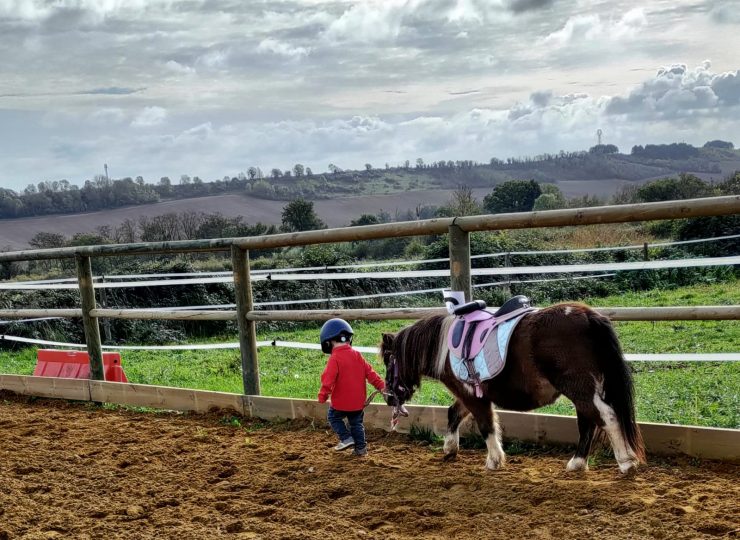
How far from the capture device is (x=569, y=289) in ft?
47.7

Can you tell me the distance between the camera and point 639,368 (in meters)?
7.05

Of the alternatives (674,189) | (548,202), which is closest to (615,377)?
(674,189)

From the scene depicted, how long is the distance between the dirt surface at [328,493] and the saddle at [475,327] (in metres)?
0.61

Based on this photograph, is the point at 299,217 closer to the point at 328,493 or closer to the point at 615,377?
the point at 328,493

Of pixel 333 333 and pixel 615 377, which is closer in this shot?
pixel 615 377

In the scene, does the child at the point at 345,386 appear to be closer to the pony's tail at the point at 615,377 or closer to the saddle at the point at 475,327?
the saddle at the point at 475,327

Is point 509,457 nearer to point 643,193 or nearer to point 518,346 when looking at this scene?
point 518,346

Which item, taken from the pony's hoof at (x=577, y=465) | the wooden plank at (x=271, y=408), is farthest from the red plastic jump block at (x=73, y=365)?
the pony's hoof at (x=577, y=465)

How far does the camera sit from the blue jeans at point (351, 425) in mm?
4215

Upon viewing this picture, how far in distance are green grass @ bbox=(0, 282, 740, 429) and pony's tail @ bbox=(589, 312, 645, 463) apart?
1268 millimetres

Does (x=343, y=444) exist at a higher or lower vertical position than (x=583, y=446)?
lower

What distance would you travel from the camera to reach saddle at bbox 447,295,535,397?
11.9 feet

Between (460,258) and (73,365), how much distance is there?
449 cm

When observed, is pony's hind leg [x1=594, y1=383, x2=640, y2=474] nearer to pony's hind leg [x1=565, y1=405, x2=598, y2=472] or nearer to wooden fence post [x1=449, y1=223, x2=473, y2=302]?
pony's hind leg [x1=565, y1=405, x2=598, y2=472]
